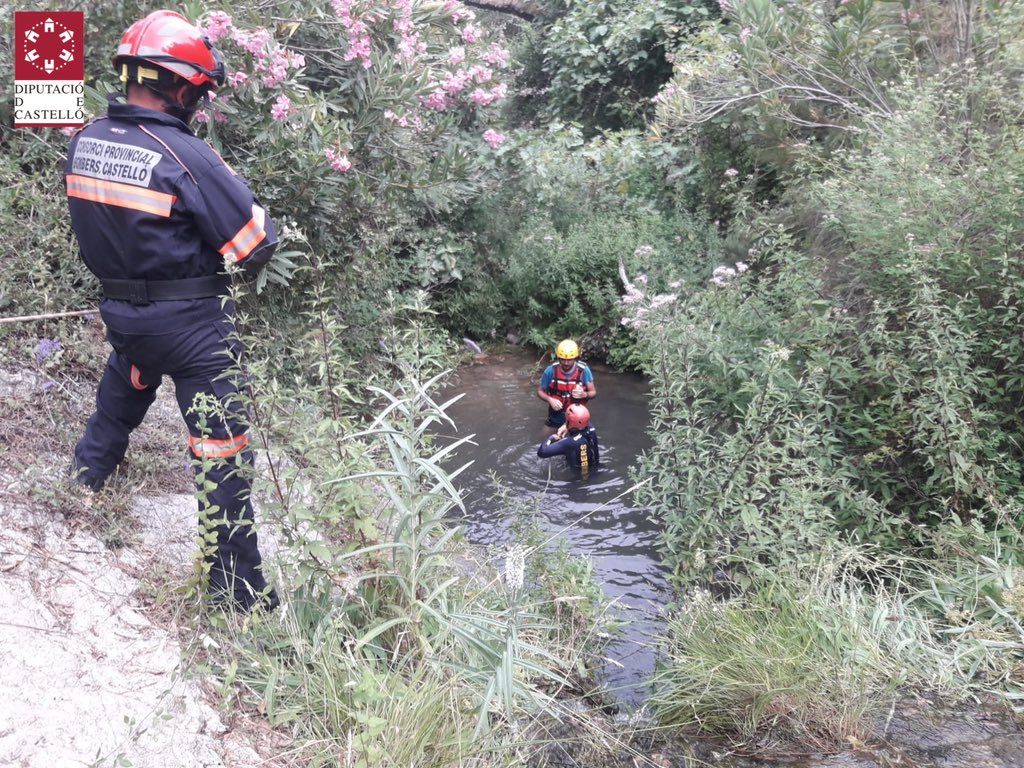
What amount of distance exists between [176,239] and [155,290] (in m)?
0.21

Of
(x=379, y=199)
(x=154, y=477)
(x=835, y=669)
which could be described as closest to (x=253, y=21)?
(x=379, y=199)

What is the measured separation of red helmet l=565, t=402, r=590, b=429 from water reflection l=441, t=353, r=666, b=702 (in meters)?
0.40

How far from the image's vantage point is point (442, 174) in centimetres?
574

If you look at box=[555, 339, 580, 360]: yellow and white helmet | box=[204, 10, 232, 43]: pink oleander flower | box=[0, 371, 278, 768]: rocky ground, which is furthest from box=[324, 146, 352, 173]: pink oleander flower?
box=[555, 339, 580, 360]: yellow and white helmet

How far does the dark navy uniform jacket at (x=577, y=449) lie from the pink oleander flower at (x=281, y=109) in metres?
3.24

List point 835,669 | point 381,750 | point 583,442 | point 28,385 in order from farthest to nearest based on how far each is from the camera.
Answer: point 583,442 → point 28,385 → point 835,669 → point 381,750

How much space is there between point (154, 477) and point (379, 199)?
8.79 ft

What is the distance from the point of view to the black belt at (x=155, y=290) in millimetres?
3092

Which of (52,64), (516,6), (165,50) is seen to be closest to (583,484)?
(165,50)

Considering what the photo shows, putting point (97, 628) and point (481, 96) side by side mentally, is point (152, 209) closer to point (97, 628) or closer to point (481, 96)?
point (97, 628)

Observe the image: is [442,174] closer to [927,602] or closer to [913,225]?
[913,225]

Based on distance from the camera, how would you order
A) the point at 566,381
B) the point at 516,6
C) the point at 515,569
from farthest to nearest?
the point at 516,6, the point at 566,381, the point at 515,569

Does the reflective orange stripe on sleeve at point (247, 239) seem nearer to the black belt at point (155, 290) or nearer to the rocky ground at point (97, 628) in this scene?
the black belt at point (155, 290)

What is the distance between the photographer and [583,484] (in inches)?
254
